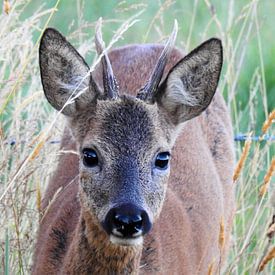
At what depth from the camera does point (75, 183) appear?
18.2 ft

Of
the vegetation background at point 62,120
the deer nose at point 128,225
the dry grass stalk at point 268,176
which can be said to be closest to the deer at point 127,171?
the deer nose at point 128,225

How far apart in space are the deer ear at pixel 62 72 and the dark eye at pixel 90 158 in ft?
0.84

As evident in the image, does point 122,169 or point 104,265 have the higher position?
point 122,169

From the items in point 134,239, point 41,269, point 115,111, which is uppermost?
point 115,111

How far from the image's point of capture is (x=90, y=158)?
4.62 m

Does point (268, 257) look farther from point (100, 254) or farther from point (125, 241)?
point (100, 254)

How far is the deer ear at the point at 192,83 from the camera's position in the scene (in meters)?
4.86

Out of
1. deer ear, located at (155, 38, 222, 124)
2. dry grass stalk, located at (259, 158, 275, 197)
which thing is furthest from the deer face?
dry grass stalk, located at (259, 158, 275, 197)

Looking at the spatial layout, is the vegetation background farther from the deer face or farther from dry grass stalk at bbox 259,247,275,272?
the deer face

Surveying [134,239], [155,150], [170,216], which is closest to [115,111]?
[155,150]

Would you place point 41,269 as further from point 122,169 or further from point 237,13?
point 237,13

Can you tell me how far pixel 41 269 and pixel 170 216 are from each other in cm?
73

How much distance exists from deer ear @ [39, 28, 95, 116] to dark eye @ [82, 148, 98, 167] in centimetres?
26

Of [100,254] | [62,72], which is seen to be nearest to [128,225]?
[100,254]
